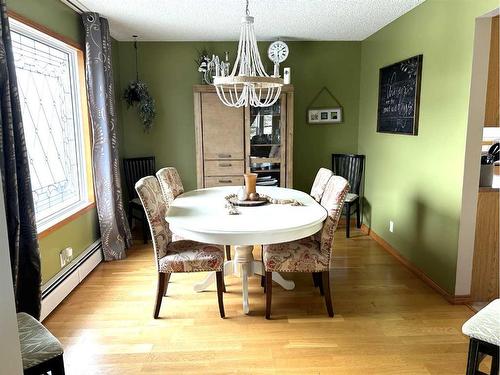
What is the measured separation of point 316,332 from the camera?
238 cm

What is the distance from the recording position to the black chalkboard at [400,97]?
3.22 m

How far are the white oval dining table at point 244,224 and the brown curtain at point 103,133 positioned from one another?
945 millimetres

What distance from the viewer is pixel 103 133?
11.5ft

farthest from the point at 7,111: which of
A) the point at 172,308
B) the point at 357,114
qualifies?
the point at 357,114

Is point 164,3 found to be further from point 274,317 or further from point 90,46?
point 274,317

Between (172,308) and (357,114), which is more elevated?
(357,114)

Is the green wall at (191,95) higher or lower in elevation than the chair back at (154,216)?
higher

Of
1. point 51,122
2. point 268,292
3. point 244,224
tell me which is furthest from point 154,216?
point 51,122

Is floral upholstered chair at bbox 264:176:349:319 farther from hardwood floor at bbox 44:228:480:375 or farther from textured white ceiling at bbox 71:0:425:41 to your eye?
textured white ceiling at bbox 71:0:425:41

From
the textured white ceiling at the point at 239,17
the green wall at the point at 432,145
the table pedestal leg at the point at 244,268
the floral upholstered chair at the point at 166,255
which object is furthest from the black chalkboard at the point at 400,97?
the floral upholstered chair at the point at 166,255

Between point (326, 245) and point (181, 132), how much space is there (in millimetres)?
2751

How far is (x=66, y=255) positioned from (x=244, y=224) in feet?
5.26

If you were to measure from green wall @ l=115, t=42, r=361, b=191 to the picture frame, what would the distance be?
0.08 m

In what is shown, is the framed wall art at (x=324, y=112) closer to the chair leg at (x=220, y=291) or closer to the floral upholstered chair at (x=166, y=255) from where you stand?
the floral upholstered chair at (x=166, y=255)
